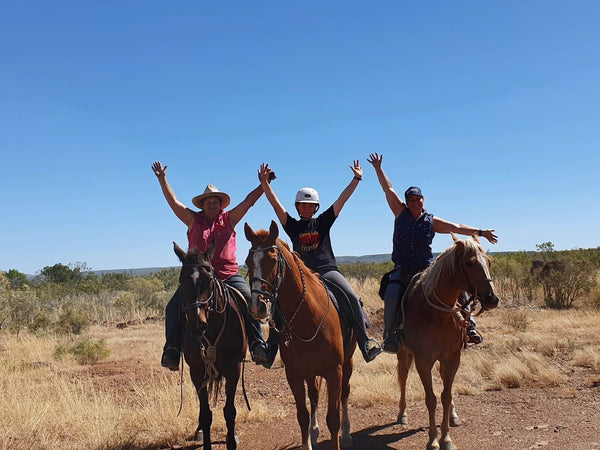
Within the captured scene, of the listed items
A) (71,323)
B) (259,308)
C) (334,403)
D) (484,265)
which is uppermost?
(484,265)

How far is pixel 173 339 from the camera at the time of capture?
5.88 meters

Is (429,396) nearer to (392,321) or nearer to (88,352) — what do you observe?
(392,321)

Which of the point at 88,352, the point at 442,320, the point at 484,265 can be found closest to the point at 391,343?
the point at 442,320

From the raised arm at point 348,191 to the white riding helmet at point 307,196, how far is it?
9.7 inches

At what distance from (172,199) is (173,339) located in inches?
71.7

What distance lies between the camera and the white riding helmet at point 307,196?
19.3 feet

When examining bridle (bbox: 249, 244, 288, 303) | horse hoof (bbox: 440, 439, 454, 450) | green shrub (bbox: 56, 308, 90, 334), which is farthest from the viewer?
green shrub (bbox: 56, 308, 90, 334)

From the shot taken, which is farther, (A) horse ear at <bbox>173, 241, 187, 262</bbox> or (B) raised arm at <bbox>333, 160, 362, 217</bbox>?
(B) raised arm at <bbox>333, 160, 362, 217</bbox>

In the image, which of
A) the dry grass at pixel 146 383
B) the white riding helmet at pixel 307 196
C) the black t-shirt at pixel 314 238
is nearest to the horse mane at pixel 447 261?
the black t-shirt at pixel 314 238

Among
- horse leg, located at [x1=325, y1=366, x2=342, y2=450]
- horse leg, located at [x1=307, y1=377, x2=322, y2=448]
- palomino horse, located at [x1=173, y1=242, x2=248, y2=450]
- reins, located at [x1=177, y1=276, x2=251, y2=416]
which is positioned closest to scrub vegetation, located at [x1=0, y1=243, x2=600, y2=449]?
horse leg, located at [x1=307, y1=377, x2=322, y2=448]

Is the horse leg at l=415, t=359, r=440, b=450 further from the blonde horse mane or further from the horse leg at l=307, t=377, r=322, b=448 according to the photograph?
the horse leg at l=307, t=377, r=322, b=448

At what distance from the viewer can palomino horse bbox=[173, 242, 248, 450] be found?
515cm

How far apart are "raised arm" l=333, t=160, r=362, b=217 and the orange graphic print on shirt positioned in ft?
→ 1.16

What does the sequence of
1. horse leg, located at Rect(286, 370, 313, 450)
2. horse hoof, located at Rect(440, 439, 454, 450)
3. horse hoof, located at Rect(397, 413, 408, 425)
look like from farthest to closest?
1. horse hoof, located at Rect(397, 413, 408, 425)
2. horse hoof, located at Rect(440, 439, 454, 450)
3. horse leg, located at Rect(286, 370, 313, 450)
